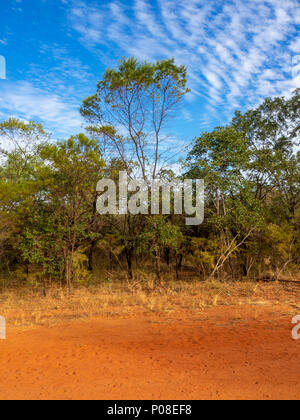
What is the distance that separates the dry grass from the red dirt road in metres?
1.46

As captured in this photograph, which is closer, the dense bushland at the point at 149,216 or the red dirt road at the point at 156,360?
the red dirt road at the point at 156,360

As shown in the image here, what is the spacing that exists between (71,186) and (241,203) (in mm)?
8758

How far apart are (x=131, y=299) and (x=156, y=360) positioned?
20.7ft

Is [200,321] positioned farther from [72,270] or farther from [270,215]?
[270,215]

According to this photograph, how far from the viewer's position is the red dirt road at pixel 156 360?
4.74m

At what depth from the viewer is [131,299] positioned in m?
12.2

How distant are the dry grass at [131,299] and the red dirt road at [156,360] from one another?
146 cm

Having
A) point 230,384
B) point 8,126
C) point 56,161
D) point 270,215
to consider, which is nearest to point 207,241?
point 270,215

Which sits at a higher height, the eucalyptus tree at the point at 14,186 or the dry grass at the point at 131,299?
the eucalyptus tree at the point at 14,186

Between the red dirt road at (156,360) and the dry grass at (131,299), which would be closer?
the red dirt road at (156,360)

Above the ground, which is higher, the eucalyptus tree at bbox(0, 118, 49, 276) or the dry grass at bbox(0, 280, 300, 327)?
the eucalyptus tree at bbox(0, 118, 49, 276)

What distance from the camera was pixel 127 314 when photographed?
1009 centimetres

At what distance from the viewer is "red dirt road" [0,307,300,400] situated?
4742mm

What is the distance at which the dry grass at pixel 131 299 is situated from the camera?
1033 centimetres
